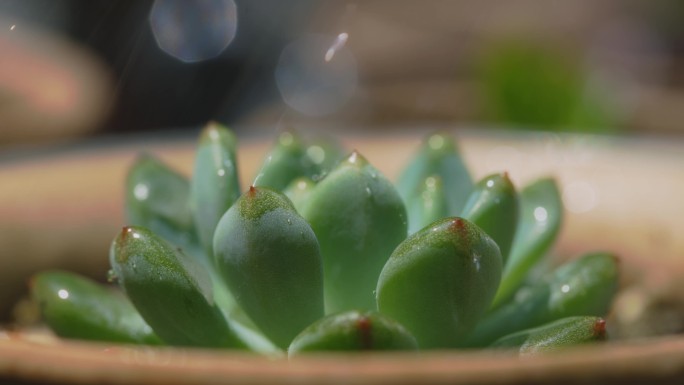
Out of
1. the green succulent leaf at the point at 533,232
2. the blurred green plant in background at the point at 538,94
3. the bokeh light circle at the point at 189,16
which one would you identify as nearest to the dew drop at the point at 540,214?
the green succulent leaf at the point at 533,232

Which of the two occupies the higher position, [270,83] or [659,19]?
[659,19]

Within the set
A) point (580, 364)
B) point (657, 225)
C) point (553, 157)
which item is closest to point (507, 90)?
point (553, 157)

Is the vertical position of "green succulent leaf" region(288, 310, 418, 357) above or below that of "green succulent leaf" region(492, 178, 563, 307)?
below

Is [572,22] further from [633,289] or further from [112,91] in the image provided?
[633,289]

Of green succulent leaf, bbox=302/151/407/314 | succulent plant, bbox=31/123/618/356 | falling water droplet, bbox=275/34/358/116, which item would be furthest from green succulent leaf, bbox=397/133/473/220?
falling water droplet, bbox=275/34/358/116

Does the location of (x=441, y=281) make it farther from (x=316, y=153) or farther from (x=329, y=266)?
(x=316, y=153)

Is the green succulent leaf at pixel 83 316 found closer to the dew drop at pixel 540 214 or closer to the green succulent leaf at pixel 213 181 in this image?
the green succulent leaf at pixel 213 181

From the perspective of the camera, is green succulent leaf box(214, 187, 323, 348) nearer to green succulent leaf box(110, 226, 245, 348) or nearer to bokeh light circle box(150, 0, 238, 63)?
green succulent leaf box(110, 226, 245, 348)
